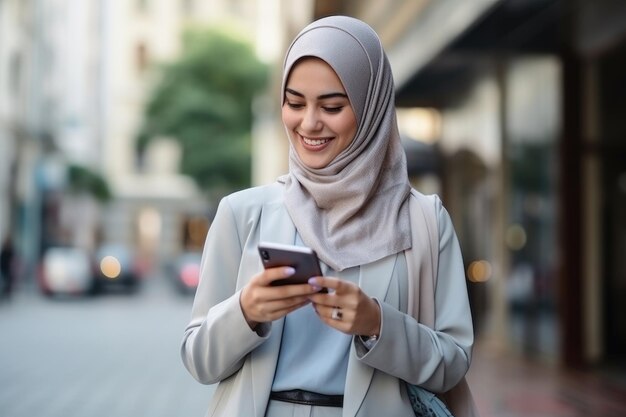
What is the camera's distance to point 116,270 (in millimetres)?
32312

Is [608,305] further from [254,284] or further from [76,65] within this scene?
[76,65]

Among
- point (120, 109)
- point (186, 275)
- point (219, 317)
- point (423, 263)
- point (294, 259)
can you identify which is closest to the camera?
point (294, 259)

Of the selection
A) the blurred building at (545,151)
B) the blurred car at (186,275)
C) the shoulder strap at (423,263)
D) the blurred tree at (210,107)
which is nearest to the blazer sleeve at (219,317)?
the shoulder strap at (423,263)

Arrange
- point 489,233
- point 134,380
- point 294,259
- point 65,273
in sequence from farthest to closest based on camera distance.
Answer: point 65,273
point 489,233
point 134,380
point 294,259

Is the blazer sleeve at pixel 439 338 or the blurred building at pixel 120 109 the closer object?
the blazer sleeve at pixel 439 338

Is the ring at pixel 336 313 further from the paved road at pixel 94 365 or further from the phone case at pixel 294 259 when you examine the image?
the paved road at pixel 94 365

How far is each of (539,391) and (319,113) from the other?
935 cm

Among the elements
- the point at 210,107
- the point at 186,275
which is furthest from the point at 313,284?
the point at 210,107

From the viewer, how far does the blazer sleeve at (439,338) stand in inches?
87.3

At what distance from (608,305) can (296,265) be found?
12394 millimetres

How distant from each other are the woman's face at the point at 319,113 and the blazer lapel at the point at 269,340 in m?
0.16

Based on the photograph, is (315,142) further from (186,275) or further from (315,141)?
(186,275)

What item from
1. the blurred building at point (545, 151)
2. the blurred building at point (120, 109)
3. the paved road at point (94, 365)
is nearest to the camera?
the paved road at point (94, 365)

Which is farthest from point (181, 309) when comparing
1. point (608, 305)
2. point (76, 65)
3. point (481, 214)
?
point (76, 65)
